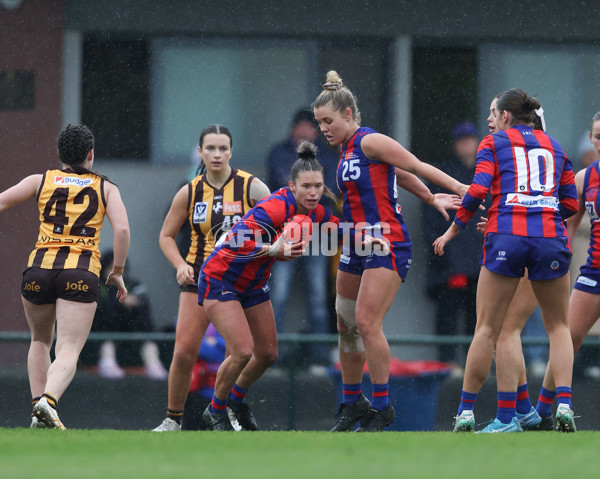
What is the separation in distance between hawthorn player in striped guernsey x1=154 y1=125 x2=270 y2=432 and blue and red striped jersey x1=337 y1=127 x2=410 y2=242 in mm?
676

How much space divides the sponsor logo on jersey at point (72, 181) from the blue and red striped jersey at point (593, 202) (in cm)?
261

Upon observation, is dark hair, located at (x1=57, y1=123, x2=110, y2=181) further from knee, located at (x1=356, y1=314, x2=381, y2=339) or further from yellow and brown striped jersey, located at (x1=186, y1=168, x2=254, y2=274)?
knee, located at (x1=356, y1=314, x2=381, y2=339)

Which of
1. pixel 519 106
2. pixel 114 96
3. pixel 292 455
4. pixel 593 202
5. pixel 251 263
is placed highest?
pixel 114 96

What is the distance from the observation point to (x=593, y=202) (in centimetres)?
672

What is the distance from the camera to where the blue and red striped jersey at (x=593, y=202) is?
670cm

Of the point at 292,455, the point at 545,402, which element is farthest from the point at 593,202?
the point at 292,455

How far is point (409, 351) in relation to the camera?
29.0 feet

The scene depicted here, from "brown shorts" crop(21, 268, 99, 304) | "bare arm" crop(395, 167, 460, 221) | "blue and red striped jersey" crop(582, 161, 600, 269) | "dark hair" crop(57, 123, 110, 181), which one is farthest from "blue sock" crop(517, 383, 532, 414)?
"dark hair" crop(57, 123, 110, 181)

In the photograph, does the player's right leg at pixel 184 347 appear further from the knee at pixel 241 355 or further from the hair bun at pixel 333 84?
the hair bun at pixel 333 84

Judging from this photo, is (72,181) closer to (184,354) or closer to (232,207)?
(232,207)

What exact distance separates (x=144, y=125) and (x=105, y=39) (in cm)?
71

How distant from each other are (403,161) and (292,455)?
193 cm

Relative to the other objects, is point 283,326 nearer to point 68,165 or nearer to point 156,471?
point 68,165

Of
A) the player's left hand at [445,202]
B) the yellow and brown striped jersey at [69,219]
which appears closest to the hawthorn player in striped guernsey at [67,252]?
the yellow and brown striped jersey at [69,219]
